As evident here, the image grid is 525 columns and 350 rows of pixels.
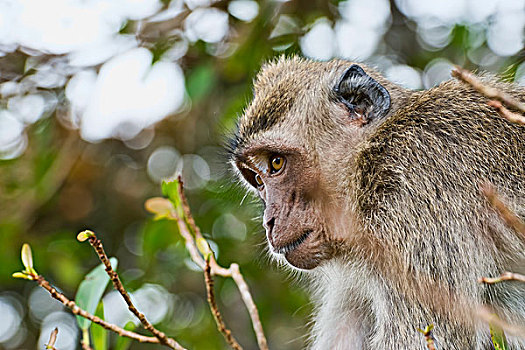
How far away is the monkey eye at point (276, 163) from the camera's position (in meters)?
3.78

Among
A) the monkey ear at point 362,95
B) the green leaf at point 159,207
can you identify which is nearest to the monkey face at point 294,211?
the monkey ear at point 362,95

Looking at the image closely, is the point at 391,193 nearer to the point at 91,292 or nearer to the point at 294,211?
the point at 294,211

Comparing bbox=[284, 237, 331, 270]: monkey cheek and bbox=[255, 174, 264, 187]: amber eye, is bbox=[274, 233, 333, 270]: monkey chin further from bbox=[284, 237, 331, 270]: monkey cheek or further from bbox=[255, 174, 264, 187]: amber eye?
bbox=[255, 174, 264, 187]: amber eye

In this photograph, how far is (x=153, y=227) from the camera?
5.38 m

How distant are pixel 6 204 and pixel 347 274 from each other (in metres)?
3.96

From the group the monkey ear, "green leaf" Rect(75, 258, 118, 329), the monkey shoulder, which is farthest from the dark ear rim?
"green leaf" Rect(75, 258, 118, 329)

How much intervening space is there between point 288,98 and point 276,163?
42 cm

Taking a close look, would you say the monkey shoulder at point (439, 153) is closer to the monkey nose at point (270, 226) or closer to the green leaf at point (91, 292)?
the monkey nose at point (270, 226)

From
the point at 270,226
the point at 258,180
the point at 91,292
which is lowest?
the point at 258,180

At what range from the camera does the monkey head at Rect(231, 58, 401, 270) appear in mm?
3609

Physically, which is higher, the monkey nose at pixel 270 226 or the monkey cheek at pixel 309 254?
the monkey nose at pixel 270 226

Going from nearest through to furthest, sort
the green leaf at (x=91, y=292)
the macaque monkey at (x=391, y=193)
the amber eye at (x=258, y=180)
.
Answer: the green leaf at (x=91, y=292) < the macaque monkey at (x=391, y=193) < the amber eye at (x=258, y=180)

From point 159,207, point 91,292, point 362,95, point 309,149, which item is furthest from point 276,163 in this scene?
point 91,292

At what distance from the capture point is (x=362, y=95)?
12.3ft
